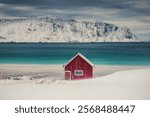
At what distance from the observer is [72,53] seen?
2746mm

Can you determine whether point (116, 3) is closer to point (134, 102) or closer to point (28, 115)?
point (134, 102)

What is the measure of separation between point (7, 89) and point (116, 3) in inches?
36.7

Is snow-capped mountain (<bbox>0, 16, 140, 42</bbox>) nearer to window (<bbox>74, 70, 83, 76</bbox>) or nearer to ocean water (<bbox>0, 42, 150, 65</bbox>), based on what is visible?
ocean water (<bbox>0, 42, 150, 65</bbox>)

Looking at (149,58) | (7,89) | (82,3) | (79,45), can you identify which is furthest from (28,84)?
(149,58)

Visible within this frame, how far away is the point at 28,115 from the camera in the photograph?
2.70 meters

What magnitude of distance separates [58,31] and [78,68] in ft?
0.95

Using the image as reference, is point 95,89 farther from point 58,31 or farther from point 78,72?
point 58,31

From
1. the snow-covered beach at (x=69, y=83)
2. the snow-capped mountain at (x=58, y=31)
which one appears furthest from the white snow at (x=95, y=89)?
the snow-capped mountain at (x=58, y=31)

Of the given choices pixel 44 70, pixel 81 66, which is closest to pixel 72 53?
pixel 81 66

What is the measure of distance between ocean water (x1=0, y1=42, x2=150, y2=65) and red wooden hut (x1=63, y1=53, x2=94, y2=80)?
28 mm

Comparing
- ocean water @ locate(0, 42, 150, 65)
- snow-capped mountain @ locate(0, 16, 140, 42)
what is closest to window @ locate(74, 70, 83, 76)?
ocean water @ locate(0, 42, 150, 65)

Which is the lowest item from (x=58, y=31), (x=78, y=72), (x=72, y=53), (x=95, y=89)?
(x=95, y=89)

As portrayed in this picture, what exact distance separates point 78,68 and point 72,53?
0.39ft

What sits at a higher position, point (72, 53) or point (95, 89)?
point (72, 53)
